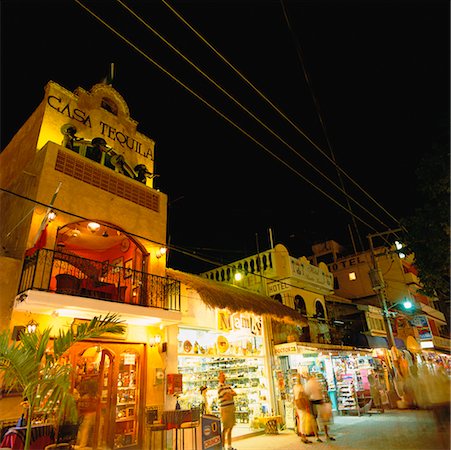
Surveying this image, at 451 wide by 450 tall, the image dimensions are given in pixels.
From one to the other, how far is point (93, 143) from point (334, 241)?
28056 millimetres

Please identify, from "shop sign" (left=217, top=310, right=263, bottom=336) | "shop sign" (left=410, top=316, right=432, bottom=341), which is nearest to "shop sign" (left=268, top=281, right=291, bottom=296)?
"shop sign" (left=217, top=310, right=263, bottom=336)

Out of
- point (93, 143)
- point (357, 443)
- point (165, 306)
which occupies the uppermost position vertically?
point (93, 143)

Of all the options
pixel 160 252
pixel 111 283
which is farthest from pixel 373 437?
pixel 111 283

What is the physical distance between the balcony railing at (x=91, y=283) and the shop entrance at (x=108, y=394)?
4.57 feet

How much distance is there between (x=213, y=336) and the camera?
12.0 m

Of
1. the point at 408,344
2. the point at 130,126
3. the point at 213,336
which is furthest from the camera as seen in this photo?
the point at 408,344

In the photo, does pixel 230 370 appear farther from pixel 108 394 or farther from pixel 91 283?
pixel 91 283

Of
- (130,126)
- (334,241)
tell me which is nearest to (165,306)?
(130,126)

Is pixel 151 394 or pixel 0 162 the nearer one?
pixel 151 394

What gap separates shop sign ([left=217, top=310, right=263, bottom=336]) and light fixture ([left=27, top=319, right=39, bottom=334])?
6124 millimetres

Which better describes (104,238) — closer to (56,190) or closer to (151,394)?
(56,190)

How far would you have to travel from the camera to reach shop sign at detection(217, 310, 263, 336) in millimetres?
12008

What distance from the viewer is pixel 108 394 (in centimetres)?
877

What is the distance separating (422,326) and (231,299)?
17.0 metres
